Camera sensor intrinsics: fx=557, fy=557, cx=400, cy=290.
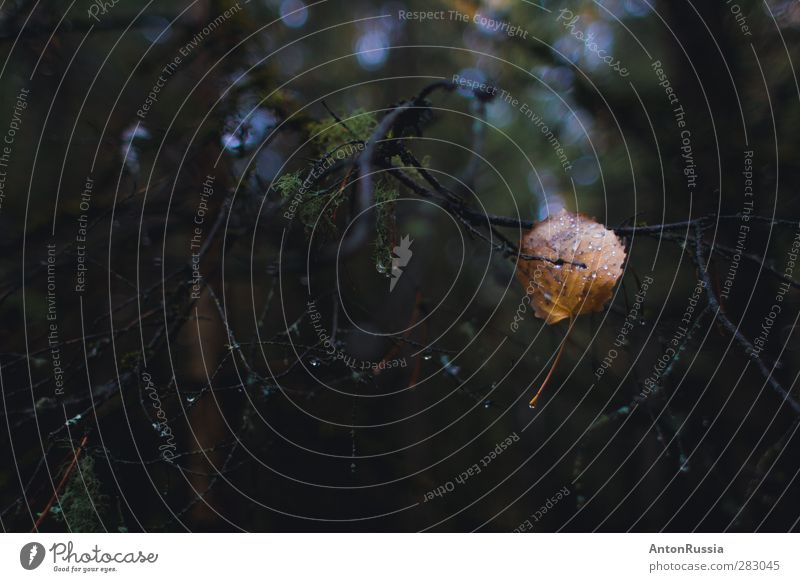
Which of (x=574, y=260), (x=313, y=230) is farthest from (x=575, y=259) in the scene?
(x=313, y=230)

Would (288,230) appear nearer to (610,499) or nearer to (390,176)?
(390,176)

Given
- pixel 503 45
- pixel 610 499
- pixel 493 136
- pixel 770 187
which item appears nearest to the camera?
pixel 770 187

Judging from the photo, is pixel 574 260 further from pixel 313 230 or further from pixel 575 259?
pixel 313 230

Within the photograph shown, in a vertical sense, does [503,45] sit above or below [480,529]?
above

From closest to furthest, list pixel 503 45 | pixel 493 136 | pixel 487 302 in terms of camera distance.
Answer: pixel 503 45
pixel 493 136
pixel 487 302

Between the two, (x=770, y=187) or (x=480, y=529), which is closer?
(x=480, y=529)
